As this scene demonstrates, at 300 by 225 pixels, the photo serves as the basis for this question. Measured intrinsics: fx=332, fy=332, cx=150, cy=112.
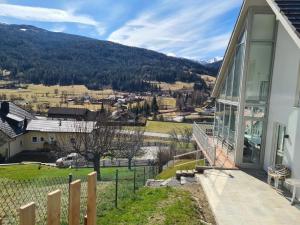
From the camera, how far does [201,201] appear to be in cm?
927

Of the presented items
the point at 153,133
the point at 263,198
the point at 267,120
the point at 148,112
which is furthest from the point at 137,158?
the point at 148,112

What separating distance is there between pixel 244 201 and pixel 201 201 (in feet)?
3.83

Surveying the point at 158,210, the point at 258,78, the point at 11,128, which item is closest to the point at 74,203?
the point at 158,210

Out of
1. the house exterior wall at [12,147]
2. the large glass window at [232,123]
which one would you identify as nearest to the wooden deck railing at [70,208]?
the large glass window at [232,123]

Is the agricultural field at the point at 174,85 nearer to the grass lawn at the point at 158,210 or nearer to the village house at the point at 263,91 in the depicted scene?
the village house at the point at 263,91

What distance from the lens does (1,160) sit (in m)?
37.7

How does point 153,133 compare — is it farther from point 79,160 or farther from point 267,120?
point 267,120

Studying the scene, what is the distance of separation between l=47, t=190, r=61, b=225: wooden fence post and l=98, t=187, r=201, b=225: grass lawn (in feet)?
15.4

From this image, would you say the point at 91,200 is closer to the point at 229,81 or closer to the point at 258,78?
the point at 258,78

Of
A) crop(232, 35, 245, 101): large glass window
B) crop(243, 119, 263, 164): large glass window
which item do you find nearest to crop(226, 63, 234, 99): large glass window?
crop(232, 35, 245, 101): large glass window

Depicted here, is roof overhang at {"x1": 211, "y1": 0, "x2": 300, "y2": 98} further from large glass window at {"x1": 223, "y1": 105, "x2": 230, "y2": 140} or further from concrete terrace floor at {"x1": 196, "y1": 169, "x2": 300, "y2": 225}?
concrete terrace floor at {"x1": 196, "y1": 169, "x2": 300, "y2": 225}

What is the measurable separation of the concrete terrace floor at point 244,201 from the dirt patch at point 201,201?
0.17 m

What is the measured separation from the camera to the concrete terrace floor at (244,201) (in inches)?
299

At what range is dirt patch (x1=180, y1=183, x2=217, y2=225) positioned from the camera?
806cm
